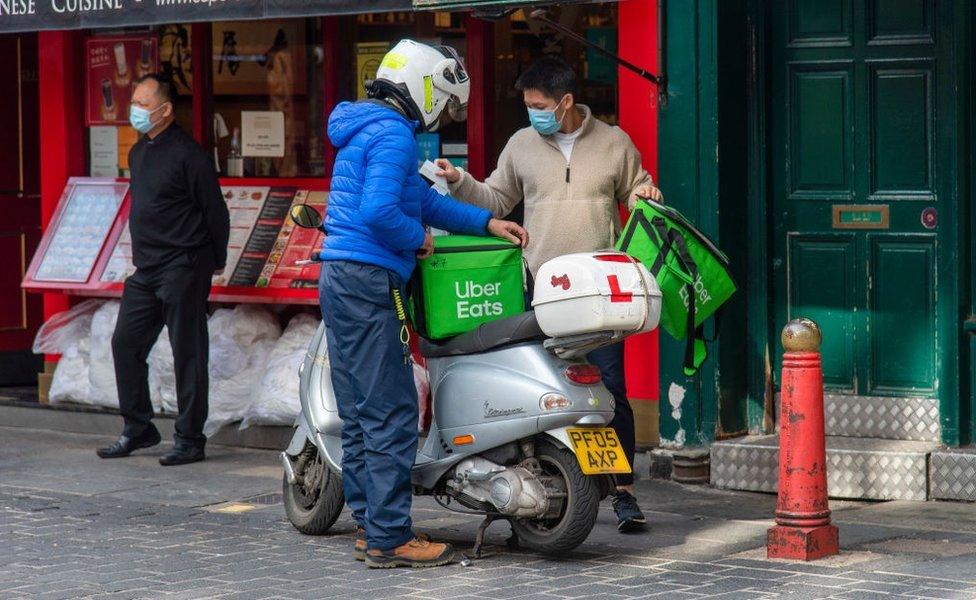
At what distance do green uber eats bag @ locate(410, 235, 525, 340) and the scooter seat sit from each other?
0.04 m

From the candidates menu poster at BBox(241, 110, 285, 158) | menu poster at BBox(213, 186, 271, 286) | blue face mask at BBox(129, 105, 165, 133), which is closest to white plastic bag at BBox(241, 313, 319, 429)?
menu poster at BBox(213, 186, 271, 286)

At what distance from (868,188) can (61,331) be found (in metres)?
5.25

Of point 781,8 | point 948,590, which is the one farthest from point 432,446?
point 781,8

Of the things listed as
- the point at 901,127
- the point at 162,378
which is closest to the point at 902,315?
the point at 901,127

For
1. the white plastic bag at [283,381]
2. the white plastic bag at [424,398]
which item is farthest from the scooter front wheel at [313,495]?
the white plastic bag at [283,381]

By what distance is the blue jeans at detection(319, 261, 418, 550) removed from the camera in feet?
22.2

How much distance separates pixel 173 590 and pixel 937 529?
3263 mm

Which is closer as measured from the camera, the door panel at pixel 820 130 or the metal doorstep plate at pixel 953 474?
the metal doorstep plate at pixel 953 474

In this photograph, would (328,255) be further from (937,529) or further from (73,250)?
(73,250)

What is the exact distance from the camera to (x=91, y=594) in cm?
645

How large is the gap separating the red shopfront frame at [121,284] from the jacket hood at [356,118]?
306 centimetres

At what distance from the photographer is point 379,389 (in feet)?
22.2

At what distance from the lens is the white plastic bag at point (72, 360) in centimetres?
1083

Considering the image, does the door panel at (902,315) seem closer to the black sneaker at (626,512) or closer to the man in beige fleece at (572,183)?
the man in beige fleece at (572,183)
